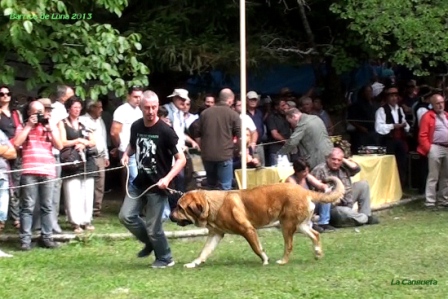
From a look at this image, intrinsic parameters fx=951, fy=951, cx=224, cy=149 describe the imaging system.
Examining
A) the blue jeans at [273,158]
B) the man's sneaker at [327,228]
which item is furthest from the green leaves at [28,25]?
the blue jeans at [273,158]

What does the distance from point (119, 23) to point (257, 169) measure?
407 centimetres

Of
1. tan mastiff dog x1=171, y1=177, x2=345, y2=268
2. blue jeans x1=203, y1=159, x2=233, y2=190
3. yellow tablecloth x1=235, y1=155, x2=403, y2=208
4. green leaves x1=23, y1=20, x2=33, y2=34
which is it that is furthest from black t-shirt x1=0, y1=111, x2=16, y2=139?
yellow tablecloth x1=235, y1=155, x2=403, y2=208

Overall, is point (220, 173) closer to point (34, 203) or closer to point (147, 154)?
point (34, 203)

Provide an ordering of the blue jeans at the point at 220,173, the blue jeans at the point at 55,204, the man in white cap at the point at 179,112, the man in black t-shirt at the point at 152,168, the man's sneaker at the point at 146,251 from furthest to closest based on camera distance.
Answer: the man in white cap at the point at 179,112
the blue jeans at the point at 220,173
the blue jeans at the point at 55,204
the man's sneaker at the point at 146,251
the man in black t-shirt at the point at 152,168

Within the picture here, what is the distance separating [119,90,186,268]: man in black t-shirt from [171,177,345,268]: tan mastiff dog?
31cm

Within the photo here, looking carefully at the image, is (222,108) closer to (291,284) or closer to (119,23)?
(119,23)

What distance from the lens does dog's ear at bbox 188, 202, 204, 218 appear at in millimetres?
9930

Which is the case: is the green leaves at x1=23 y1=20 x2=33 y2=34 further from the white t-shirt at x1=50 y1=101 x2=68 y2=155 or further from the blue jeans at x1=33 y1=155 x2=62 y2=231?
the blue jeans at x1=33 y1=155 x2=62 y2=231

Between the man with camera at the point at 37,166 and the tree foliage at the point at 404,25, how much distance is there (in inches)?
231

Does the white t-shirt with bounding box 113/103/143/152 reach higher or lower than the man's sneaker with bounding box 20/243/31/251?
higher

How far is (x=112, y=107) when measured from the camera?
16.7m

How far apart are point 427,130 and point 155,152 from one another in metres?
6.90

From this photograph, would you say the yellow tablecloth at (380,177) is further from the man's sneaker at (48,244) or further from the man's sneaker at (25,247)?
the man's sneaker at (25,247)

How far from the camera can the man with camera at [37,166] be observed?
1127 cm
